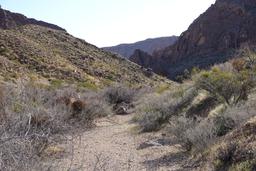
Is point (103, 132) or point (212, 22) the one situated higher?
point (212, 22)

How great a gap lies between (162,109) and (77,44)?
148ft

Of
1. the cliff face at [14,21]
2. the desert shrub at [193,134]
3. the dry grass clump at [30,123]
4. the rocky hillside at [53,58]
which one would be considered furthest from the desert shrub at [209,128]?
the cliff face at [14,21]

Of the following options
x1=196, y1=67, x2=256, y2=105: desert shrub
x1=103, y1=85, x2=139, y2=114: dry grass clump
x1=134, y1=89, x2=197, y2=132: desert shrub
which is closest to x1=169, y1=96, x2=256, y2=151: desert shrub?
x1=196, y1=67, x2=256, y2=105: desert shrub

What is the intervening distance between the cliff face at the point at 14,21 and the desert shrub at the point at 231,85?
4490 cm

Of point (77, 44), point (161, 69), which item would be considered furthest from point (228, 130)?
point (161, 69)

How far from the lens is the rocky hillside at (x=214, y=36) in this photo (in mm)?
65312

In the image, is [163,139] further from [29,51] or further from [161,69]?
[161,69]

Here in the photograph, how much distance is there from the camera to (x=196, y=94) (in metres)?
22.9

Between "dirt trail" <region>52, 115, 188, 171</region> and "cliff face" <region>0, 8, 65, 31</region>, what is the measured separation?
41.8 m

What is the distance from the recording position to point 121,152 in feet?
49.2

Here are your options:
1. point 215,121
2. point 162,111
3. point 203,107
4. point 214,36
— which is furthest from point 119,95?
point 214,36

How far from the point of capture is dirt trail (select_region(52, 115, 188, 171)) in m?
12.0

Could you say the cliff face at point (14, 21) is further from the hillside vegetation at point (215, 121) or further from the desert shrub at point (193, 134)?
the desert shrub at point (193, 134)

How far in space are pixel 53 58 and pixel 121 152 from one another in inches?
1672
